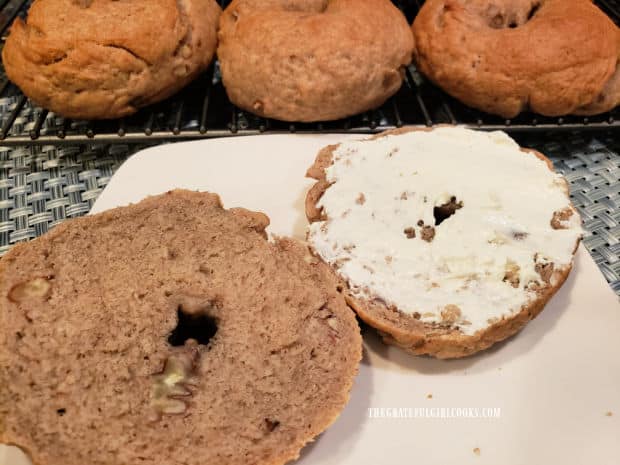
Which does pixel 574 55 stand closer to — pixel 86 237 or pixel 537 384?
pixel 537 384

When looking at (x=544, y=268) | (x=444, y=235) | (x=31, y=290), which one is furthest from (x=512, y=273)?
(x=31, y=290)

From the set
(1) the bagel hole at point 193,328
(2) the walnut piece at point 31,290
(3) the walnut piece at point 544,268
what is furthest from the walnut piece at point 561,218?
(2) the walnut piece at point 31,290

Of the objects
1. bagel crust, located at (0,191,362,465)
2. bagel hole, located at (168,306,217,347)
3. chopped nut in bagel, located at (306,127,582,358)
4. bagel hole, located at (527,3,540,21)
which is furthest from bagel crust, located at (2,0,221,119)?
bagel hole, located at (527,3,540,21)

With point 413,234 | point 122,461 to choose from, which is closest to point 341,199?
point 413,234

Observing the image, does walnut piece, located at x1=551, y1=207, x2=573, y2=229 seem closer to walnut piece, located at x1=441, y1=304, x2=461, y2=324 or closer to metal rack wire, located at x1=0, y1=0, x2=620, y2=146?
walnut piece, located at x1=441, y1=304, x2=461, y2=324

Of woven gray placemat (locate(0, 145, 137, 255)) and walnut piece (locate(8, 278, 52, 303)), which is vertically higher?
walnut piece (locate(8, 278, 52, 303))

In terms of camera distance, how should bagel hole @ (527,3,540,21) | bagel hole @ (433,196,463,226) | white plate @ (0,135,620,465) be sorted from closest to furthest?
white plate @ (0,135,620,465) < bagel hole @ (433,196,463,226) < bagel hole @ (527,3,540,21)

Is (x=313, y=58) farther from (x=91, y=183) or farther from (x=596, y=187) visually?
(x=596, y=187)
